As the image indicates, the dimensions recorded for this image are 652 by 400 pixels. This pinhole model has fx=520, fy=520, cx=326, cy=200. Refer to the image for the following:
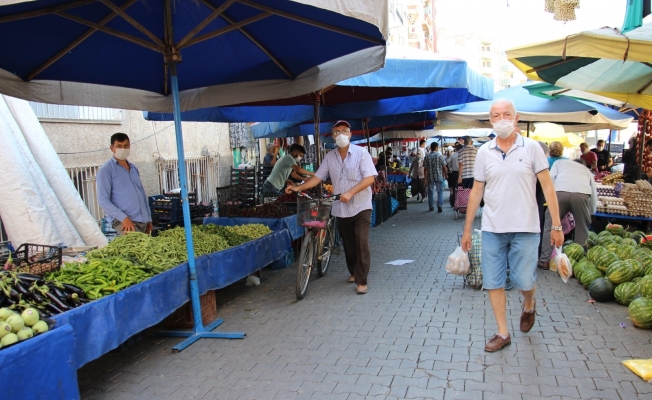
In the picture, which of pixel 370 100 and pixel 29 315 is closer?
pixel 29 315

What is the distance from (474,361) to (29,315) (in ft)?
11.1

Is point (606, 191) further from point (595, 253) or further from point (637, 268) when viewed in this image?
point (637, 268)

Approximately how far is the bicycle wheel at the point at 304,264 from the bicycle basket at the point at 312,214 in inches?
6.0

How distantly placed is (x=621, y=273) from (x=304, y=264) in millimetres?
3718

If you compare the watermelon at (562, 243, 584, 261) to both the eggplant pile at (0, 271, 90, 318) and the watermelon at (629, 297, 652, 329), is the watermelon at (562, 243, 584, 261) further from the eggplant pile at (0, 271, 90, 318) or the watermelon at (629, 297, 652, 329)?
the eggplant pile at (0, 271, 90, 318)

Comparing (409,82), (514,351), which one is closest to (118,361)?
(514,351)

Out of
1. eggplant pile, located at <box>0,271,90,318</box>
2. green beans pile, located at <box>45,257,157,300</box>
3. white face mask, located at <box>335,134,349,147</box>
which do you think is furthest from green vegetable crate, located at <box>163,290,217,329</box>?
white face mask, located at <box>335,134,349,147</box>

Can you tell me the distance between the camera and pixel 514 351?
457cm

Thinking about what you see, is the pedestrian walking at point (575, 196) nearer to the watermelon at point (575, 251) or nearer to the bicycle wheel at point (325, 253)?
the watermelon at point (575, 251)

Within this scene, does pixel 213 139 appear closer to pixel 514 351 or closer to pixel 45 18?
pixel 45 18

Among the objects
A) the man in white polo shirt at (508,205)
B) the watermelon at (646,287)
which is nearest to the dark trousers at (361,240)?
A: the man in white polo shirt at (508,205)

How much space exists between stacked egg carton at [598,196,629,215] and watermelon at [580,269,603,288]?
3378 millimetres

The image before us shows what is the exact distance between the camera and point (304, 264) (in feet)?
21.4

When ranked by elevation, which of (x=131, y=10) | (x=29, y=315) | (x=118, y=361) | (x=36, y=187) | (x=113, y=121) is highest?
(x=131, y=10)
